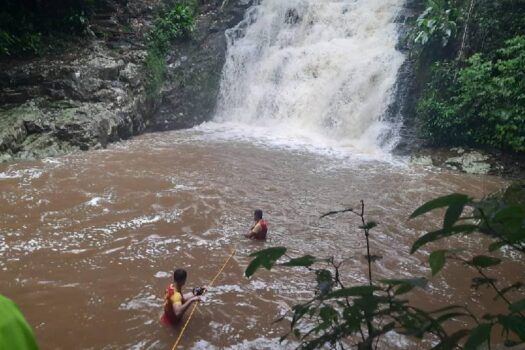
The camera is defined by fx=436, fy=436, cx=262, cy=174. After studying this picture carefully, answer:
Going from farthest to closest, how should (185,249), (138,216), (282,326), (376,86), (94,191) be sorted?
(376,86) < (94,191) < (138,216) < (185,249) < (282,326)

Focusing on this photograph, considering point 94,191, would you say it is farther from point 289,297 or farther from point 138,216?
point 289,297

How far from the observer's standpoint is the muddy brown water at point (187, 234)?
441 cm

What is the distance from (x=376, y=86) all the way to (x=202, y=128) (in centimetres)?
557

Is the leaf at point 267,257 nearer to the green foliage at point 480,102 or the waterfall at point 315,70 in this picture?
the green foliage at point 480,102

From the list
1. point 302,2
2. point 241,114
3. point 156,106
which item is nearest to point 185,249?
point 156,106

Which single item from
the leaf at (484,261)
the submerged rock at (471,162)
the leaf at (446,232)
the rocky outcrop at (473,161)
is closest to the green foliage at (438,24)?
the rocky outcrop at (473,161)

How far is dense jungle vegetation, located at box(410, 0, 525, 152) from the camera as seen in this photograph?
9.87 meters

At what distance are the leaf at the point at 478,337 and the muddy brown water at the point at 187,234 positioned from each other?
323cm

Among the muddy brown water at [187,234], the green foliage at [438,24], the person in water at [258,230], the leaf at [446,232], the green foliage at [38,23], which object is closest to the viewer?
the leaf at [446,232]

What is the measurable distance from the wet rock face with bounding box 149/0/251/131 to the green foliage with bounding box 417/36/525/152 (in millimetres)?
7025

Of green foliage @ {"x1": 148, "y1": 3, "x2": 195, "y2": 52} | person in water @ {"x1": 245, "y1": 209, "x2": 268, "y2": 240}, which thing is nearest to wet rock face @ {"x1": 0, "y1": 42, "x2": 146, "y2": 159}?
green foliage @ {"x1": 148, "y1": 3, "x2": 195, "y2": 52}

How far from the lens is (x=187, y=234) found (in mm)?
6379

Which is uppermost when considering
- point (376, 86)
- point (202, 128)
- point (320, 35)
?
point (320, 35)

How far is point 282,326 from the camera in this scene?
4.41 meters
